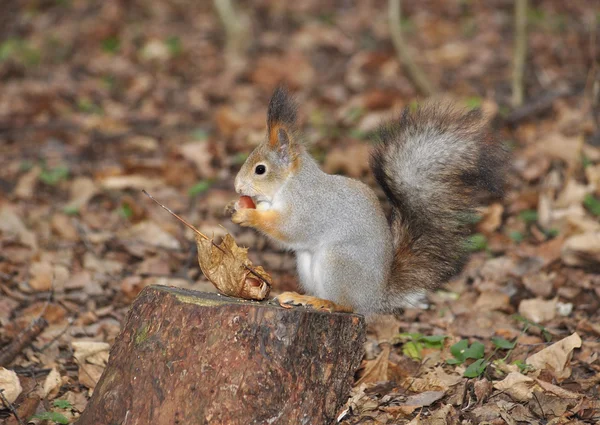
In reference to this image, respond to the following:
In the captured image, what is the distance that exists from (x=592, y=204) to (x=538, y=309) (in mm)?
1056

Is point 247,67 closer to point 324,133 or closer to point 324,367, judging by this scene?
point 324,133

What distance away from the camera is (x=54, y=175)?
5.09 m

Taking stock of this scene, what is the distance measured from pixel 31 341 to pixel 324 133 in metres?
3.01

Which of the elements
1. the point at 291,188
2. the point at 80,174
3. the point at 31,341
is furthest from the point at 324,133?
the point at 31,341

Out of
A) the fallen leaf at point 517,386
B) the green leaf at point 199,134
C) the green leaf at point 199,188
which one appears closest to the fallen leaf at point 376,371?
the fallen leaf at point 517,386

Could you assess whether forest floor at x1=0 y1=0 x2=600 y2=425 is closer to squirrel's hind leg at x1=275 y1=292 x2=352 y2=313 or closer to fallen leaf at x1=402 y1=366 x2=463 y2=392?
fallen leaf at x1=402 y1=366 x2=463 y2=392

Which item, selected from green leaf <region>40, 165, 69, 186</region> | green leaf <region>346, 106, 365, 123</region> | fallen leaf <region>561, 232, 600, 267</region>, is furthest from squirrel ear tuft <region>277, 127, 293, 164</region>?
green leaf <region>346, 106, 365, 123</region>

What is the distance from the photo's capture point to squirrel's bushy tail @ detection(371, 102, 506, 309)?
272 centimetres

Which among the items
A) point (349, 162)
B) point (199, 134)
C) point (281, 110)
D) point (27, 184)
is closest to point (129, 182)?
point (27, 184)

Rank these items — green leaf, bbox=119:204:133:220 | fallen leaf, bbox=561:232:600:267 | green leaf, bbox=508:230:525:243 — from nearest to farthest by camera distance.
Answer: fallen leaf, bbox=561:232:600:267 → green leaf, bbox=508:230:525:243 → green leaf, bbox=119:204:133:220

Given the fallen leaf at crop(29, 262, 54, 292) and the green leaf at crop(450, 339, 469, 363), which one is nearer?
the green leaf at crop(450, 339, 469, 363)

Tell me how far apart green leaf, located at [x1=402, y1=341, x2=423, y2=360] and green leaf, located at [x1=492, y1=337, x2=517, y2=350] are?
0.96 feet

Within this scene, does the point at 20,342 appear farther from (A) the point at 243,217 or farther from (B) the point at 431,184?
(B) the point at 431,184

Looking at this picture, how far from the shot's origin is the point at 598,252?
11.8 feet
